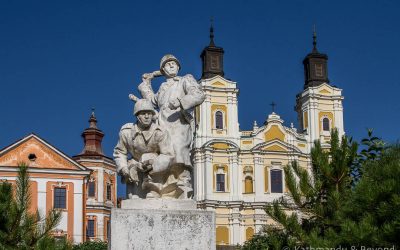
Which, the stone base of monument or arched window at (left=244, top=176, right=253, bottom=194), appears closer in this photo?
the stone base of monument

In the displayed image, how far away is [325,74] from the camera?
203ft

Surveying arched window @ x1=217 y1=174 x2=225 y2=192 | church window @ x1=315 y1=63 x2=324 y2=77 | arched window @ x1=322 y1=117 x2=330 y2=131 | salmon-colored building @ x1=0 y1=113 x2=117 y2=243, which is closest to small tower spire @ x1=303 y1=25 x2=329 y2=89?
church window @ x1=315 y1=63 x2=324 y2=77

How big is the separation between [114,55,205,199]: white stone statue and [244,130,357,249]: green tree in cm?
310

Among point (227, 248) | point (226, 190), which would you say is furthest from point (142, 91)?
point (226, 190)

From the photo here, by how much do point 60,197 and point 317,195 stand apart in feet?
106

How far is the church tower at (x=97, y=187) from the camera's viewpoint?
52688 mm

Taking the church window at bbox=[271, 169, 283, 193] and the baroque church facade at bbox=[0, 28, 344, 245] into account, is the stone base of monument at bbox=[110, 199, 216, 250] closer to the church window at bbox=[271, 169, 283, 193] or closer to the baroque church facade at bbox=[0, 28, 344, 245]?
the baroque church facade at bbox=[0, 28, 344, 245]

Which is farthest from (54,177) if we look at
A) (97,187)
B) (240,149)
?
(240,149)

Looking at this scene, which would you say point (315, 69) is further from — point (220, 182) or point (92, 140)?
point (92, 140)

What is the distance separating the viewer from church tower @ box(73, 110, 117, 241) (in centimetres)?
5269

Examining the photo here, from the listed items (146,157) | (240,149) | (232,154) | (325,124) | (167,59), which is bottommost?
(146,157)

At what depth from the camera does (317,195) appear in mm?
11352

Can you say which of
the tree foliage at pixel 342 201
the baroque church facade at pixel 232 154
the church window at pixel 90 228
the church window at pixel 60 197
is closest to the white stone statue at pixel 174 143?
the tree foliage at pixel 342 201

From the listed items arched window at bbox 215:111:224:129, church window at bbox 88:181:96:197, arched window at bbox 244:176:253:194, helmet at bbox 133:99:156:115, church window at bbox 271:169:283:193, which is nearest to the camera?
helmet at bbox 133:99:156:115
